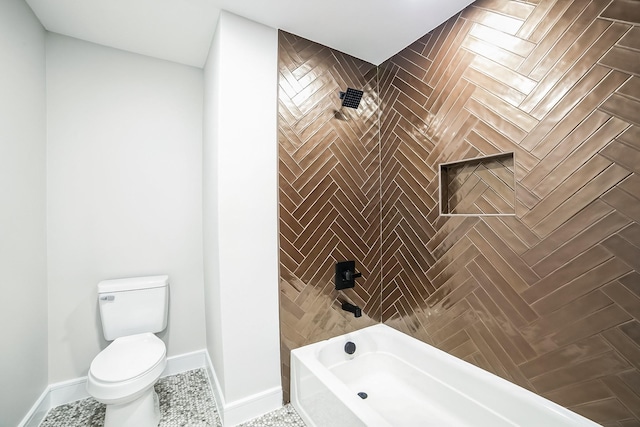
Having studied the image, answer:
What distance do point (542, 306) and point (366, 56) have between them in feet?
7.20

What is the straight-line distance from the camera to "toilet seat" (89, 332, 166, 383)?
1479 millimetres

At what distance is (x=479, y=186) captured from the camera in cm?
172

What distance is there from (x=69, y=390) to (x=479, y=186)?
3244 mm

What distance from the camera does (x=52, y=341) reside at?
1842 millimetres

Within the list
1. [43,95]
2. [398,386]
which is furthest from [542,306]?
[43,95]

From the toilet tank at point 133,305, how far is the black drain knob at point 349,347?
1.45 meters

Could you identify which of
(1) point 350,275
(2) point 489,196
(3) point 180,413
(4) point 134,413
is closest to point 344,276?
(1) point 350,275

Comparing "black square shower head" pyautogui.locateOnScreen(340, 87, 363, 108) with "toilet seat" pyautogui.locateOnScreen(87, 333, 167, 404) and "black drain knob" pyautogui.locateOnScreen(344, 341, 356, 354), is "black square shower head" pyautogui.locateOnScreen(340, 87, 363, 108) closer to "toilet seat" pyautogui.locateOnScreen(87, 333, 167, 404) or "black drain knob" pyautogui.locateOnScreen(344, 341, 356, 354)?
"black drain knob" pyautogui.locateOnScreen(344, 341, 356, 354)

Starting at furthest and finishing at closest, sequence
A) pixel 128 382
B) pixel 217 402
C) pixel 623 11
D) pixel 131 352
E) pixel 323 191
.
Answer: pixel 323 191
pixel 217 402
pixel 131 352
pixel 128 382
pixel 623 11

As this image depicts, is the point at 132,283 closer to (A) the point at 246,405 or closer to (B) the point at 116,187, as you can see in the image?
(B) the point at 116,187

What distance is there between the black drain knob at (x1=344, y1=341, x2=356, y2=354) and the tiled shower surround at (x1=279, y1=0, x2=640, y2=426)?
116 mm

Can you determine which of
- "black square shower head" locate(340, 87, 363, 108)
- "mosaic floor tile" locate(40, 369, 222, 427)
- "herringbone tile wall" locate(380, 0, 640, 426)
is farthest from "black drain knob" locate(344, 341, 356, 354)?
"black square shower head" locate(340, 87, 363, 108)

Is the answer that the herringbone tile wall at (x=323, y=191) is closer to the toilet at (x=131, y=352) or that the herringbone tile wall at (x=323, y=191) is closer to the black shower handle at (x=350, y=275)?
the black shower handle at (x=350, y=275)

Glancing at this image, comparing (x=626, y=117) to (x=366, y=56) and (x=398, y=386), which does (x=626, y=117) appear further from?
(x=398, y=386)
